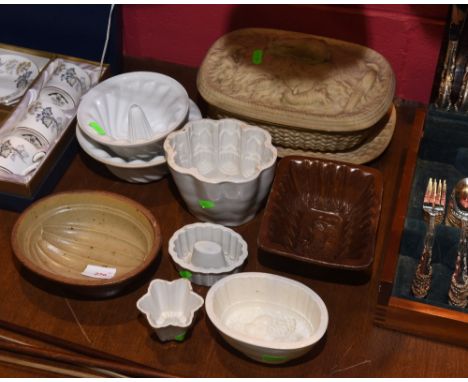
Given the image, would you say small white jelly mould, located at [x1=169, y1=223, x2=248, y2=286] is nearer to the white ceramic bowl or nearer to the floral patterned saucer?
the white ceramic bowl

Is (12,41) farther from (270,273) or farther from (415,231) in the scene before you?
(415,231)

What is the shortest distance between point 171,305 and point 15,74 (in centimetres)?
73

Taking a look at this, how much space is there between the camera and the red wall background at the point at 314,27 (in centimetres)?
164

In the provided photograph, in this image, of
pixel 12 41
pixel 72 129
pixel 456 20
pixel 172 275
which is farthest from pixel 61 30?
pixel 456 20

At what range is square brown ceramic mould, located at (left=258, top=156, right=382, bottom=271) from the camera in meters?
1.39

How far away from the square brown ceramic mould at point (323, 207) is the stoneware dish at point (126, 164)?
9.7 inches

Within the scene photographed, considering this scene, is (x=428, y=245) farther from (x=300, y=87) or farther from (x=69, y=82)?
(x=69, y=82)

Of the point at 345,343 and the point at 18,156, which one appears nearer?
the point at 345,343

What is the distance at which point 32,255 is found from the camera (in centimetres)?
138

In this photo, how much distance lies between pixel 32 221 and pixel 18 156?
16 centimetres

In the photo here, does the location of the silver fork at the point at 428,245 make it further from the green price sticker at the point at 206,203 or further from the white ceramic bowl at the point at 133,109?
the white ceramic bowl at the point at 133,109

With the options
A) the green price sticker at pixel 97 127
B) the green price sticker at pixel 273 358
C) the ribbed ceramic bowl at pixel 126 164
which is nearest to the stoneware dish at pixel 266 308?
the green price sticker at pixel 273 358

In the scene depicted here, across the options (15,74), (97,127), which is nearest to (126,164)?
(97,127)

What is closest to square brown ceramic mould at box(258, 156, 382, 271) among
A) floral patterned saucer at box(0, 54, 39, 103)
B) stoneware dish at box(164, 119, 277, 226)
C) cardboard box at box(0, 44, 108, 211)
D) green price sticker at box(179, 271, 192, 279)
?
stoneware dish at box(164, 119, 277, 226)
